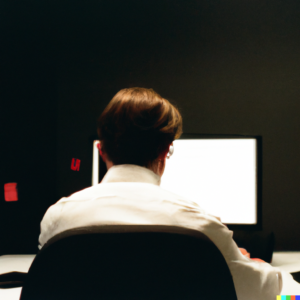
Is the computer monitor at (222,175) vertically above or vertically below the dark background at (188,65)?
below

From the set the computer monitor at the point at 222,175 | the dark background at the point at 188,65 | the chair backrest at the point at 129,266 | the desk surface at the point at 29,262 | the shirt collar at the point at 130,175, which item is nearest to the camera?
the chair backrest at the point at 129,266

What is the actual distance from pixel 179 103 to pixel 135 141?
74 cm

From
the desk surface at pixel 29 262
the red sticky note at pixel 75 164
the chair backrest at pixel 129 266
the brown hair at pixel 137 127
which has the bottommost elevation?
the desk surface at pixel 29 262

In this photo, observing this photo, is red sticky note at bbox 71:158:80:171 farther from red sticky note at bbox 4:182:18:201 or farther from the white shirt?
the white shirt

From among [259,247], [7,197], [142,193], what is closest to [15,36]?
[7,197]

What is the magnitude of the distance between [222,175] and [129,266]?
0.88 metres

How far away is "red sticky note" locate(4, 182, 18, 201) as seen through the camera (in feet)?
3.89

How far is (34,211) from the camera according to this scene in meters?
1.21

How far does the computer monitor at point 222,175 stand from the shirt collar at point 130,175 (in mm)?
555

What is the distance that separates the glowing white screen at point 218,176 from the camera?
1.19m

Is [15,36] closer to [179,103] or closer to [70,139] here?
[70,139]

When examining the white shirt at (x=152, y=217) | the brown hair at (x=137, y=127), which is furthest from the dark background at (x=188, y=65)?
the white shirt at (x=152, y=217)

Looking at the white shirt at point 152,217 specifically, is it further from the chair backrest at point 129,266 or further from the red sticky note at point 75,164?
the red sticky note at point 75,164

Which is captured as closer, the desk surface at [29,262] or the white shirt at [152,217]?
the white shirt at [152,217]
